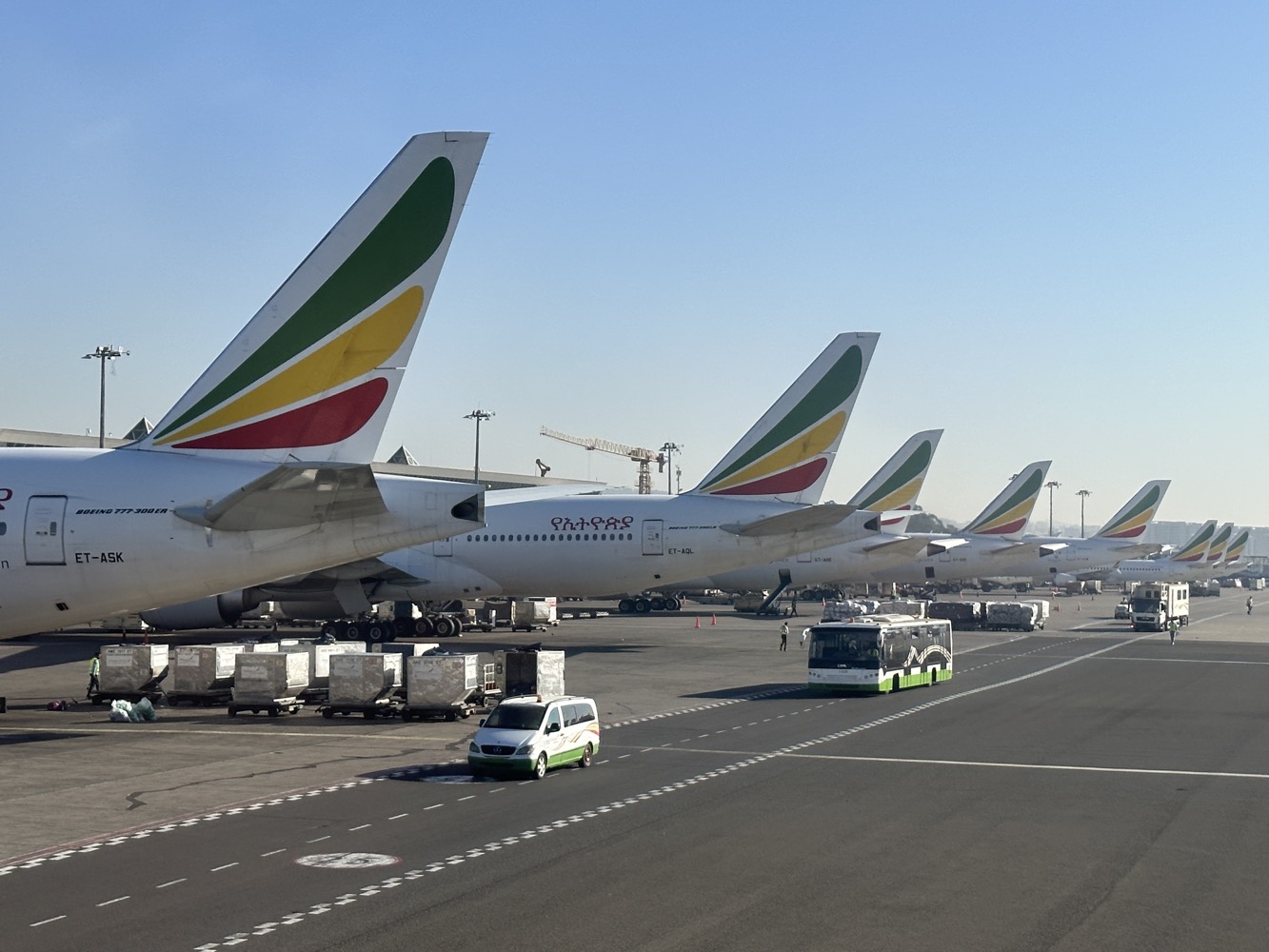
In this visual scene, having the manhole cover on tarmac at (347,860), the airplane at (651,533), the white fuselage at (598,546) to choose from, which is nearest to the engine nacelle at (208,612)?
the airplane at (651,533)

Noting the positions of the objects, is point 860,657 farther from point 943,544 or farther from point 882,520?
point 943,544

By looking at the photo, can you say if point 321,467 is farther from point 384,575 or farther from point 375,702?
point 384,575

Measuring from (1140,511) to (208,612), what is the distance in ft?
353

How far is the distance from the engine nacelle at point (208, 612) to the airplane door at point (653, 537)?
19718 millimetres

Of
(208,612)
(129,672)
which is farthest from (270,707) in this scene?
(208,612)

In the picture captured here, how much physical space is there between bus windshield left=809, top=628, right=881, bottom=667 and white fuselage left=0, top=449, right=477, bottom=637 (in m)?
23.0

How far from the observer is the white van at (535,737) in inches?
1117

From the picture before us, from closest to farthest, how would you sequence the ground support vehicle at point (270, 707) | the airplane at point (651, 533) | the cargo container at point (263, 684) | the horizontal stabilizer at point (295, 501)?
1. the horizontal stabilizer at point (295, 501)
2. the ground support vehicle at point (270, 707)
3. the cargo container at point (263, 684)
4. the airplane at point (651, 533)

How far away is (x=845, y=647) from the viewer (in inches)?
1897

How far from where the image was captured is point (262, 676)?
3934cm

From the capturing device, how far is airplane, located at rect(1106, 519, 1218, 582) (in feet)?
561

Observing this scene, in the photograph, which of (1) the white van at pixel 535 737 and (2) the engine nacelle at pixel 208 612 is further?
(2) the engine nacelle at pixel 208 612

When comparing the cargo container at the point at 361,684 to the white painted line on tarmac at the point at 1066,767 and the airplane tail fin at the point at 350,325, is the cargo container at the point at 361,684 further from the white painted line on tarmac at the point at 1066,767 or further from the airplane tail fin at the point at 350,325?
the white painted line on tarmac at the point at 1066,767

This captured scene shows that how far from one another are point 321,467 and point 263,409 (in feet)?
13.1
